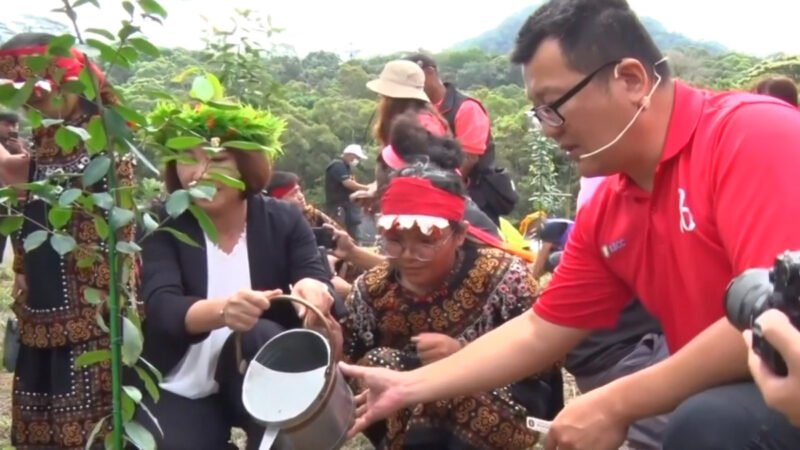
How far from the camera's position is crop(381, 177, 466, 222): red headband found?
9.67 feet

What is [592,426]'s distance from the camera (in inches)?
79.8

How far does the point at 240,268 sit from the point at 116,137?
118cm

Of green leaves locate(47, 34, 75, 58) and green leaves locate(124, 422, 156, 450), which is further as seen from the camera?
green leaves locate(124, 422, 156, 450)

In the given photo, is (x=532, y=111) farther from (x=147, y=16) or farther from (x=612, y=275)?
(x=147, y=16)

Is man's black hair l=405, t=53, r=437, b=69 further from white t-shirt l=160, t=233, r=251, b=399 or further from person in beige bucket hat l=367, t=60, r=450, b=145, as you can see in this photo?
white t-shirt l=160, t=233, r=251, b=399

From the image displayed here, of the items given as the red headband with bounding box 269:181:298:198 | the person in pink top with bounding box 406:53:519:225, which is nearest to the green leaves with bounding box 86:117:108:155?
the red headband with bounding box 269:181:298:198

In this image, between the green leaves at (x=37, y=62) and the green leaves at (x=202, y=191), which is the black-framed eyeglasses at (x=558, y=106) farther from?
the green leaves at (x=37, y=62)

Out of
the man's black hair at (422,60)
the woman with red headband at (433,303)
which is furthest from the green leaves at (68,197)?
the man's black hair at (422,60)

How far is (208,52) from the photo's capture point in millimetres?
5262

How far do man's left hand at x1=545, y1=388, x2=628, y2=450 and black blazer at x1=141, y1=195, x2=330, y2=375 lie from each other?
107 cm

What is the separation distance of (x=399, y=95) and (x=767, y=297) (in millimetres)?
3237

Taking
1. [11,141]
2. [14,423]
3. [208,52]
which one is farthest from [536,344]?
[11,141]

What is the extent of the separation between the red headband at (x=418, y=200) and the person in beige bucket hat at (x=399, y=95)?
58.9 inches

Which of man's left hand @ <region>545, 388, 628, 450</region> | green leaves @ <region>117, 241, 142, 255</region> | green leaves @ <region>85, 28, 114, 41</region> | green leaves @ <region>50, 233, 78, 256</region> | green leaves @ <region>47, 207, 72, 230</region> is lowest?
man's left hand @ <region>545, 388, 628, 450</region>
